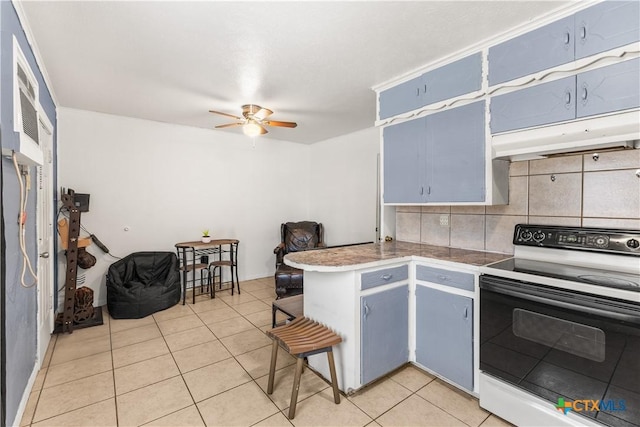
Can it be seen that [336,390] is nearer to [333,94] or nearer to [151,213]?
[333,94]

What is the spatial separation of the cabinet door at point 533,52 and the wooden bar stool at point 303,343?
2.09 m

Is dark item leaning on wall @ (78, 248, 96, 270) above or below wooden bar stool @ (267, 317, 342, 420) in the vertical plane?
above

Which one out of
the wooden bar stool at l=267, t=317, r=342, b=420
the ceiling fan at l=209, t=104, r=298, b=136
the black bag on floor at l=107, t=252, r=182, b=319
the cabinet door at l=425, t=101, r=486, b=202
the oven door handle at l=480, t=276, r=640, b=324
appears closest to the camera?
the oven door handle at l=480, t=276, r=640, b=324

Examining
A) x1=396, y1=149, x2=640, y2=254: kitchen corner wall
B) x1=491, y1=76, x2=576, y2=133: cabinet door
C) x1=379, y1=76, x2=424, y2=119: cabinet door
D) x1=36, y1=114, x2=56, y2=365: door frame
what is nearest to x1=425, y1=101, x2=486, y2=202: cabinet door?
x1=491, y1=76, x2=576, y2=133: cabinet door

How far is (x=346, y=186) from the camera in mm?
4898

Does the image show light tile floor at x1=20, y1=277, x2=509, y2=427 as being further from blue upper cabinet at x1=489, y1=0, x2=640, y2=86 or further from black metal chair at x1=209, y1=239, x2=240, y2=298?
blue upper cabinet at x1=489, y1=0, x2=640, y2=86

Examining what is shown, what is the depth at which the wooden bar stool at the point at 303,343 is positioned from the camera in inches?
73.2

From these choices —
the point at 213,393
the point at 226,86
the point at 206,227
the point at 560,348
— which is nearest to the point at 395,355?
the point at 560,348

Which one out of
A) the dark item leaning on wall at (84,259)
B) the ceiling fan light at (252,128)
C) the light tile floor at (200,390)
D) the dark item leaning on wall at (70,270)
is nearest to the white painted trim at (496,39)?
the ceiling fan light at (252,128)

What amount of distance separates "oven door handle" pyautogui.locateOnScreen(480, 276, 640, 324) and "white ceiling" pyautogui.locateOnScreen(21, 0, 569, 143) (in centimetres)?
162

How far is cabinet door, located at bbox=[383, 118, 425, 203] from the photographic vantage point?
2.60 m

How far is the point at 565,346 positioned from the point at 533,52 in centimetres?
175

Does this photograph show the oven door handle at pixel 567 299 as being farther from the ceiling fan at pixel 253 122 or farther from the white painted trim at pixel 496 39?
the ceiling fan at pixel 253 122

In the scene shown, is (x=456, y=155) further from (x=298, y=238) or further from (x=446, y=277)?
(x=298, y=238)
